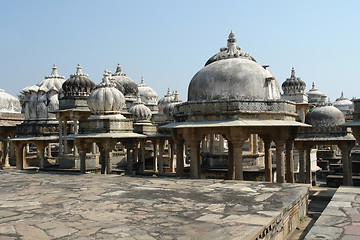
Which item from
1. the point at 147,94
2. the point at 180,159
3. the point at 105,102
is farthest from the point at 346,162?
the point at 147,94

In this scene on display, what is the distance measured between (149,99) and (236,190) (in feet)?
83.5

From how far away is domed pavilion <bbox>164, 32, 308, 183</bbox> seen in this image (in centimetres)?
1015

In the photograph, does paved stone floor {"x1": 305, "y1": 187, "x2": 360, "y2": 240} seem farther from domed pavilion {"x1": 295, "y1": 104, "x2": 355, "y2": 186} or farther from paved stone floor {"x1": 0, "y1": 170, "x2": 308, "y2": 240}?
domed pavilion {"x1": 295, "y1": 104, "x2": 355, "y2": 186}

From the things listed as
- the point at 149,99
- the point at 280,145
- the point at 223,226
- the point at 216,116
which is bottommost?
the point at 223,226

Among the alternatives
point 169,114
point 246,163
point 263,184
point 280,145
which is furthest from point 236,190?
point 169,114

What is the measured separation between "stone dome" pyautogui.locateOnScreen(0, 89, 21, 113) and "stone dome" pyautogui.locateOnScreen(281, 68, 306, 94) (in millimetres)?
17344

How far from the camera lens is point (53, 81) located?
2362 centimetres

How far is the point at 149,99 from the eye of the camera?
108 feet

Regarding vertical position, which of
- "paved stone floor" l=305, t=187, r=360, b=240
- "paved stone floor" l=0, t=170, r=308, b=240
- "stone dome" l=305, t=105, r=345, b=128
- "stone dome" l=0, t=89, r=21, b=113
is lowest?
"paved stone floor" l=305, t=187, r=360, b=240

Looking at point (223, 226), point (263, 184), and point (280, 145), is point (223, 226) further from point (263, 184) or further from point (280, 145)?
point (280, 145)

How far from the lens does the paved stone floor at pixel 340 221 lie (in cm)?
506

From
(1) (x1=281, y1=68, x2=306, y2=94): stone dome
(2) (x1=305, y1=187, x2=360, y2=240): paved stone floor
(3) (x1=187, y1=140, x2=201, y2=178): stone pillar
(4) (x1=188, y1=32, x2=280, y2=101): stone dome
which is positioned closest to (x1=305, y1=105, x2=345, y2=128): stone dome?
(4) (x1=188, y1=32, x2=280, y2=101): stone dome

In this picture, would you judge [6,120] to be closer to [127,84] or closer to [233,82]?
[127,84]

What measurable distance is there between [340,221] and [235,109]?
4825 millimetres
